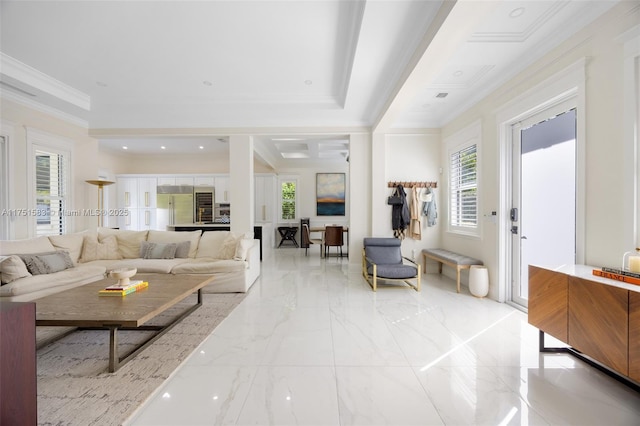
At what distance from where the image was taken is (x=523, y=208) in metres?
3.41

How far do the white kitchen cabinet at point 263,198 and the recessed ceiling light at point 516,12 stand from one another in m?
6.88

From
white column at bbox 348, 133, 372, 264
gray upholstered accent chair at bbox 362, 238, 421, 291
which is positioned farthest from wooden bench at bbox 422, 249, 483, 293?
white column at bbox 348, 133, 372, 264

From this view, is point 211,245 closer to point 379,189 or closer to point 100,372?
point 100,372

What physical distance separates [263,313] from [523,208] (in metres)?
3.50

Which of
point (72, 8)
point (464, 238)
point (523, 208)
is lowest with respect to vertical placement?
point (464, 238)

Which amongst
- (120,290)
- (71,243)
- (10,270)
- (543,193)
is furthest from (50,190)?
(543,193)

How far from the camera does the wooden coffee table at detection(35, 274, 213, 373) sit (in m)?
1.96

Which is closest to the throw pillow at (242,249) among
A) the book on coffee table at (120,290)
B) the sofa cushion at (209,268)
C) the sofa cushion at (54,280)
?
the sofa cushion at (209,268)

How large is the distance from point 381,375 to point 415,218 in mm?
3717

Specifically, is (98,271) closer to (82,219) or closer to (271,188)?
(82,219)

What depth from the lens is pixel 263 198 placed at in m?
8.41

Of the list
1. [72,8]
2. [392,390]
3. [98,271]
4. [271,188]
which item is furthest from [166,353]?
[271,188]

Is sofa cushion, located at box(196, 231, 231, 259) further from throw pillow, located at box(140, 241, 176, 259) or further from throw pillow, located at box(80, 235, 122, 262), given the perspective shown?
throw pillow, located at box(80, 235, 122, 262)

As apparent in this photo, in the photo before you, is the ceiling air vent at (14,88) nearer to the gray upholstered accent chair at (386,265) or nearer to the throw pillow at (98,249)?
the throw pillow at (98,249)
